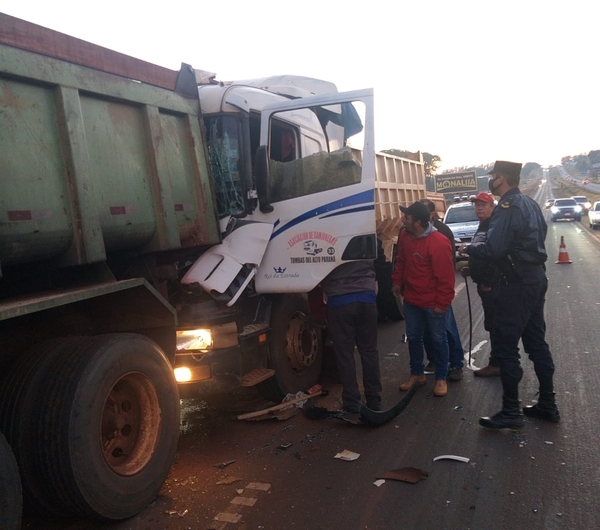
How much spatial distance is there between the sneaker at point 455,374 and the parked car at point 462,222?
10.0 m

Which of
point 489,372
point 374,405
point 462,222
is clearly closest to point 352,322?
point 374,405

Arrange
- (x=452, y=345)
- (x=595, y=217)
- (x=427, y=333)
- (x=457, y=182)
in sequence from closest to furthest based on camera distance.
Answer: (x=427, y=333)
(x=452, y=345)
(x=595, y=217)
(x=457, y=182)

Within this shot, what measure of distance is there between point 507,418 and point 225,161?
3.13 metres

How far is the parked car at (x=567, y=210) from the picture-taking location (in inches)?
1452

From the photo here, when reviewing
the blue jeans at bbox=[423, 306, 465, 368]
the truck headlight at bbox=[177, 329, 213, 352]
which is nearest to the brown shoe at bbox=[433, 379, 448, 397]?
the blue jeans at bbox=[423, 306, 465, 368]

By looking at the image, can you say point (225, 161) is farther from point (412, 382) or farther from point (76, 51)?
point (412, 382)

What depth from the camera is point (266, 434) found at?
4867 millimetres

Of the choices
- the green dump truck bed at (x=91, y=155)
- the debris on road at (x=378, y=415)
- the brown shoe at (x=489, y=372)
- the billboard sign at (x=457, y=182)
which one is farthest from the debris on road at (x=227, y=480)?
the billboard sign at (x=457, y=182)

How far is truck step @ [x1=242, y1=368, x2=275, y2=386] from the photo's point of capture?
4797mm

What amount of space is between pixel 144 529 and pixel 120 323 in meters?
1.35

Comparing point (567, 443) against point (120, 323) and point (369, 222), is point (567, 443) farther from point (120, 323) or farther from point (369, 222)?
point (120, 323)

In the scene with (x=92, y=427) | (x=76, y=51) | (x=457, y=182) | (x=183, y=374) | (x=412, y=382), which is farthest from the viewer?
(x=457, y=182)

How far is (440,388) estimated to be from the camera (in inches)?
220

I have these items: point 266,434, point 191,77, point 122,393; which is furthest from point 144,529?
point 191,77
